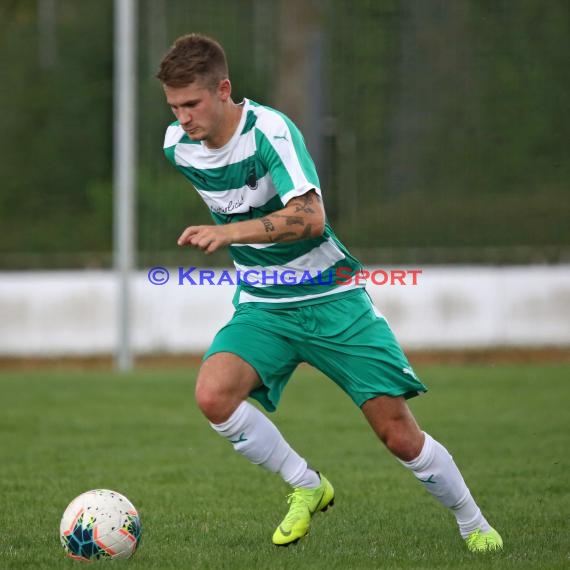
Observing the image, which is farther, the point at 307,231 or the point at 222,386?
the point at 222,386

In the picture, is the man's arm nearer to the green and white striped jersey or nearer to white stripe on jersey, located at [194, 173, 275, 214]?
the green and white striped jersey

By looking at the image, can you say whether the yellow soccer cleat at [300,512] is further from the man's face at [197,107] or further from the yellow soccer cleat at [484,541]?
the man's face at [197,107]

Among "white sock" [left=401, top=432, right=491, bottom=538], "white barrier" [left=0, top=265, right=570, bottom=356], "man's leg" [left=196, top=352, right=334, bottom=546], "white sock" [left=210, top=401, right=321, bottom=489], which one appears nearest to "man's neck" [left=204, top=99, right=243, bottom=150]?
"man's leg" [left=196, top=352, right=334, bottom=546]

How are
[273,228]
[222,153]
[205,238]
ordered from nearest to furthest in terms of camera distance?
[205,238] < [273,228] < [222,153]

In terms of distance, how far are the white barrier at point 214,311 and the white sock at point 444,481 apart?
1015 cm

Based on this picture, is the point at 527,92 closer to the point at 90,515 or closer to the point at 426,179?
the point at 426,179

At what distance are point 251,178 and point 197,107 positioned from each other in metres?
0.40

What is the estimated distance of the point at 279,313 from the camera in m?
5.38

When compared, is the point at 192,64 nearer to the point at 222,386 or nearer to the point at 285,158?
the point at 285,158

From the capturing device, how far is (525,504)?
21.4ft

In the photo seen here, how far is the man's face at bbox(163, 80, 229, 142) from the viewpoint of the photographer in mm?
4922

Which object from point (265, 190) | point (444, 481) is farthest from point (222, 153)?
Result: point (444, 481)

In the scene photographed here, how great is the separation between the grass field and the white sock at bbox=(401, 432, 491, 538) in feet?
0.47

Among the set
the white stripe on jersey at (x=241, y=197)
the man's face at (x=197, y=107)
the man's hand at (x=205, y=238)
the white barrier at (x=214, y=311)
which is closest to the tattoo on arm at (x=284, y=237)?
the man's hand at (x=205, y=238)
